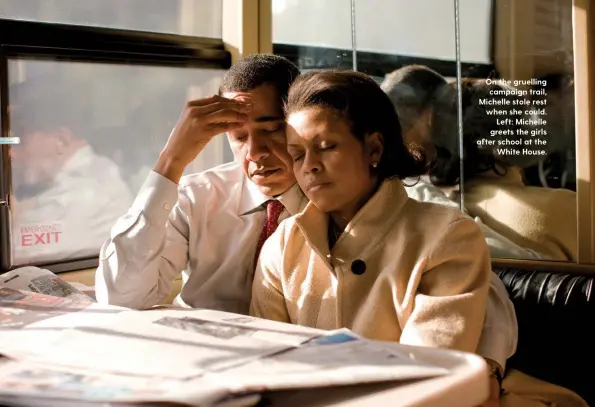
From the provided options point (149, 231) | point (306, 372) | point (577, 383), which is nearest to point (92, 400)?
point (306, 372)

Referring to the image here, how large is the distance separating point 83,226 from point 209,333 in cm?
151

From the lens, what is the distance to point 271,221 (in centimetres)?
182

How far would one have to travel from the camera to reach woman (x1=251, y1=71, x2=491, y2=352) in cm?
135

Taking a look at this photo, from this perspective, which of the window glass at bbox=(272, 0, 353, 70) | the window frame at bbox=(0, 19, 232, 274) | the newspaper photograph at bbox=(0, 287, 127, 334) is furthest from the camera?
the window glass at bbox=(272, 0, 353, 70)

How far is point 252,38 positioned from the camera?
270cm

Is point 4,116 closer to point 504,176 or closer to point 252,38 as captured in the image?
point 252,38

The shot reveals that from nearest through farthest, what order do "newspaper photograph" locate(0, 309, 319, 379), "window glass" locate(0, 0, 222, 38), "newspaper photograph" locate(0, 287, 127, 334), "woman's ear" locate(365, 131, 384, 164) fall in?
"newspaper photograph" locate(0, 309, 319, 379), "newspaper photograph" locate(0, 287, 127, 334), "woman's ear" locate(365, 131, 384, 164), "window glass" locate(0, 0, 222, 38)

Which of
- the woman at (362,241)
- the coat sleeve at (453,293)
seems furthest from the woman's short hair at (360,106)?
the coat sleeve at (453,293)

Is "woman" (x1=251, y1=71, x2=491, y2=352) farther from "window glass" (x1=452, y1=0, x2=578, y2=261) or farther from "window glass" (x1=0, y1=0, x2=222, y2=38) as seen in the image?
"window glass" (x1=0, y1=0, x2=222, y2=38)

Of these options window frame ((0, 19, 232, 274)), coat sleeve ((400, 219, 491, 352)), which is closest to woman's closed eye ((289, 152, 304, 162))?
coat sleeve ((400, 219, 491, 352))

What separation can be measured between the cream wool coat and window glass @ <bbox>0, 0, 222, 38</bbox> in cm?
113

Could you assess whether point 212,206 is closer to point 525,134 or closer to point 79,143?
point 79,143

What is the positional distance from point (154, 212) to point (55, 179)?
2.44ft

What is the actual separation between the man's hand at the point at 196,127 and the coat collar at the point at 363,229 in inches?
12.3
